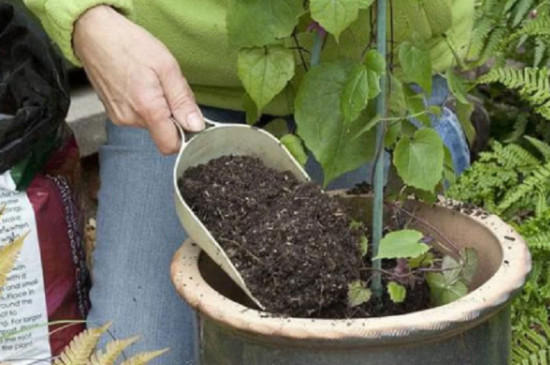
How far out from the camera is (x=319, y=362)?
1290 mm

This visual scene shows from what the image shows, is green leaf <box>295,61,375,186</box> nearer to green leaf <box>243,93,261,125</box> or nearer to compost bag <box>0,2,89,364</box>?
green leaf <box>243,93,261,125</box>

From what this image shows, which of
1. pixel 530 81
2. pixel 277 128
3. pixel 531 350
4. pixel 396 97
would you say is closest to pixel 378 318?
pixel 396 97

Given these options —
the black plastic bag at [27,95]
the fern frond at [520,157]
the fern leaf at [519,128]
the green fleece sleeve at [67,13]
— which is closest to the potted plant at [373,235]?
the green fleece sleeve at [67,13]

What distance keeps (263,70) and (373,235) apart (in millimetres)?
293

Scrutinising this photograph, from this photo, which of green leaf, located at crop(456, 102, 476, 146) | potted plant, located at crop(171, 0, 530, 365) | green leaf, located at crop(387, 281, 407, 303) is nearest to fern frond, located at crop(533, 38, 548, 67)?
green leaf, located at crop(456, 102, 476, 146)

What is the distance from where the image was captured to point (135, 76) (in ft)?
5.24

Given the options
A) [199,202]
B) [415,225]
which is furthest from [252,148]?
[415,225]

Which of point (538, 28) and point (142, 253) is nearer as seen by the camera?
point (142, 253)

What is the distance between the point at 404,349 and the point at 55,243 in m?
1.08

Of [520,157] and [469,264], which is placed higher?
[469,264]

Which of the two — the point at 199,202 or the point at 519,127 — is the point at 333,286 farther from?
the point at 519,127

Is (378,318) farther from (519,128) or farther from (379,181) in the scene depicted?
(519,128)

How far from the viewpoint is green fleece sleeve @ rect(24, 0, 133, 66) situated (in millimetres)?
1663

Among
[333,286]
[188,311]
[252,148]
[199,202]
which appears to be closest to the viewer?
[333,286]
